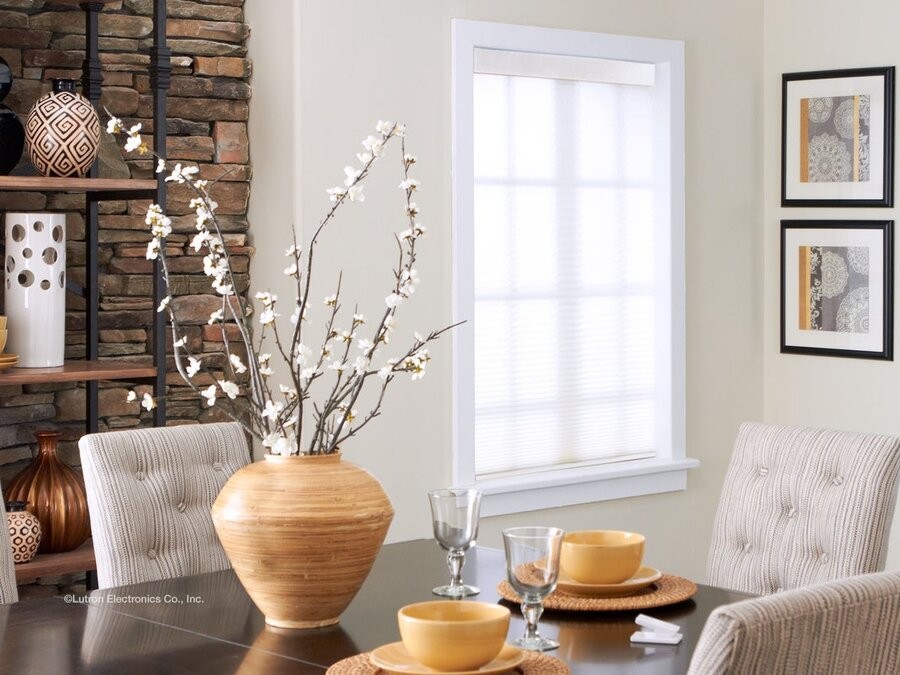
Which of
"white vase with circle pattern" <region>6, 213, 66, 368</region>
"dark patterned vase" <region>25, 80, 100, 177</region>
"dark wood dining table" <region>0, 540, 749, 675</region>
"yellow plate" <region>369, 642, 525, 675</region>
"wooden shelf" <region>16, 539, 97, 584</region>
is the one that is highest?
"dark patterned vase" <region>25, 80, 100, 177</region>

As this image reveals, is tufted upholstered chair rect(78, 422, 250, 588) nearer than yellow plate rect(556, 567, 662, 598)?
No

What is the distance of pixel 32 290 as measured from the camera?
3123mm

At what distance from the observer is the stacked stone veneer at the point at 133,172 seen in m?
3.34

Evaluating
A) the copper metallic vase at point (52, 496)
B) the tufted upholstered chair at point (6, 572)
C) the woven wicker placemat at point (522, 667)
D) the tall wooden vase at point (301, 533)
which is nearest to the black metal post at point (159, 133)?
the copper metallic vase at point (52, 496)

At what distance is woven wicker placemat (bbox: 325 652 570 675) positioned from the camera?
167cm

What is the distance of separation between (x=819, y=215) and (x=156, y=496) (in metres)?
2.85

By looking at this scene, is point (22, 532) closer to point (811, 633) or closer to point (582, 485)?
point (582, 485)

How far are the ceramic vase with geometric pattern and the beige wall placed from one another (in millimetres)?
955

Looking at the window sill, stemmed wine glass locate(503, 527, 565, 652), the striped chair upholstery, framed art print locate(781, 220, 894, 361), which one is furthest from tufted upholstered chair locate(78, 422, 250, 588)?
framed art print locate(781, 220, 894, 361)

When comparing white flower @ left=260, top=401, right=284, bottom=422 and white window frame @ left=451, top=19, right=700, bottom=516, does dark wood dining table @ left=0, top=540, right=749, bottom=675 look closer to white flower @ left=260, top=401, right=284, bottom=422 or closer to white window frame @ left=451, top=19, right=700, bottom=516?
white flower @ left=260, top=401, right=284, bottom=422

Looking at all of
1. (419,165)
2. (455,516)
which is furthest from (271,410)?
(419,165)

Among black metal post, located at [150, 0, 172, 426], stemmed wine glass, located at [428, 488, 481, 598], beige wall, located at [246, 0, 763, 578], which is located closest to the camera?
stemmed wine glass, located at [428, 488, 481, 598]

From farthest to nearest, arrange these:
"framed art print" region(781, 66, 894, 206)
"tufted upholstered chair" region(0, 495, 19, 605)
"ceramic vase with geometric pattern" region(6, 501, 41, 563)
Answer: "framed art print" region(781, 66, 894, 206) → "ceramic vase with geometric pattern" region(6, 501, 41, 563) → "tufted upholstered chair" region(0, 495, 19, 605)

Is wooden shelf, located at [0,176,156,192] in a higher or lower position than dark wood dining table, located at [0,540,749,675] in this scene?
higher
